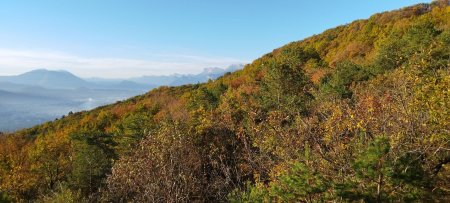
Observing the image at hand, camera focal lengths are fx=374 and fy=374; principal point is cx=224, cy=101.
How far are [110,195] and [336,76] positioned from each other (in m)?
18.5

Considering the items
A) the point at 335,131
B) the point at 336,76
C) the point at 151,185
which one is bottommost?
the point at 151,185

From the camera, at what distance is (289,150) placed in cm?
1291

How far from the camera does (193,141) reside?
18234 mm

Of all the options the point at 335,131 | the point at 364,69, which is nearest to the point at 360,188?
the point at 335,131

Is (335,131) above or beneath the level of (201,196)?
above

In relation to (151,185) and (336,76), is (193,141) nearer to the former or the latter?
(151,185)

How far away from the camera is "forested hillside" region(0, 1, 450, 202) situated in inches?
355

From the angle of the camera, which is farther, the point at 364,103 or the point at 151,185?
the point at 364,103

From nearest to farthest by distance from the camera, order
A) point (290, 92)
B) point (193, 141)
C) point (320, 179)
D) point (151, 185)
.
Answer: point (320, 179), point (151, 185), point (193, 141), point (290, 92)

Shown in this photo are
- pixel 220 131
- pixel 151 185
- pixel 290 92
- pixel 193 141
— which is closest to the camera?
pixel 151 185

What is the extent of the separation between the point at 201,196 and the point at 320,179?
7.55m

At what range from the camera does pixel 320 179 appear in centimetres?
899

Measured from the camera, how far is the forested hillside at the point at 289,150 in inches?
355

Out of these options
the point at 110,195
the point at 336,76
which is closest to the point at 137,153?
the point at 110,195
